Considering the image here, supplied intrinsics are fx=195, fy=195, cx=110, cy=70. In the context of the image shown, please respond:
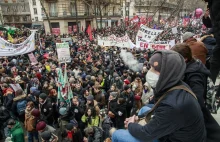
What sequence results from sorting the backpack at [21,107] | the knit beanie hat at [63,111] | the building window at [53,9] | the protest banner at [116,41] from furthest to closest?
the building window at [53,9]
the protest banner at [116,41]
the backpack at [21,107]
the knit beanie hat at [63,111]

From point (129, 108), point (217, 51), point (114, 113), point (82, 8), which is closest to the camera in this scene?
point (217, 51)

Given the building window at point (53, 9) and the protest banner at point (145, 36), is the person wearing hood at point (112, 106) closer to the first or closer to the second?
the protest banner at point (145, 36)

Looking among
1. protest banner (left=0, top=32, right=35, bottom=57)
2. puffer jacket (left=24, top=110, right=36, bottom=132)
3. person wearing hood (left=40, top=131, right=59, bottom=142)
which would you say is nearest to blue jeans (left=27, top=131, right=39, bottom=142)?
puffer jacket (left=24, top=110, right=36, bottom=132)

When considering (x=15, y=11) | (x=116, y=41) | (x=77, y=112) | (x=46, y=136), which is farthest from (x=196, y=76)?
(x=15, y=11)

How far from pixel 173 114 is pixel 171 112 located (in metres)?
0.02

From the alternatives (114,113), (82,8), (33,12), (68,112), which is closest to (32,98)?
(68,112)

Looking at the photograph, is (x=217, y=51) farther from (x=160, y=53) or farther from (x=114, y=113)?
(x=114, y=113)

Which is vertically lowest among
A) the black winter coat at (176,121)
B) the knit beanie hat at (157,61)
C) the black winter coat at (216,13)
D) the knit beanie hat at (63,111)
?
the knit beanie hat at (63,111)

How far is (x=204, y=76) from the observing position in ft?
7.49

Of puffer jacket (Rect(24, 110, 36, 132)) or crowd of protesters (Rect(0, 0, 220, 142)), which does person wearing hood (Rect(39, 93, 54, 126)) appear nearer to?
crowd of protesters (Rect(0, 0, 220, 142))

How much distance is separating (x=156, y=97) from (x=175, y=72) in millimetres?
285

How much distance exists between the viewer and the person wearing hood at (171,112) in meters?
1.49

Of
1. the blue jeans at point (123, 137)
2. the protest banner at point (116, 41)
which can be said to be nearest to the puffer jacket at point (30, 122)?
the blue jeans at point (123, 137)

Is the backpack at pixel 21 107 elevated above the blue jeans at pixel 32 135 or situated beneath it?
elevated above
